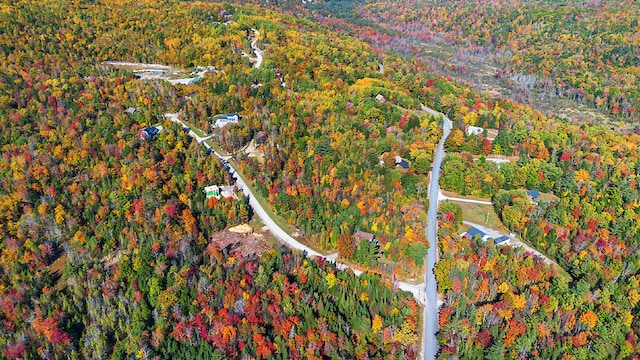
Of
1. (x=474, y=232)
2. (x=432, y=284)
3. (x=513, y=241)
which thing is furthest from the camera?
(x=513, y=241)

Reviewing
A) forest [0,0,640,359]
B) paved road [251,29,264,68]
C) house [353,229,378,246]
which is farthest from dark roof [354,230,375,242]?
paved road [251,29,264,68]

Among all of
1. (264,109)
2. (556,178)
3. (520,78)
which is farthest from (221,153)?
(520,78)

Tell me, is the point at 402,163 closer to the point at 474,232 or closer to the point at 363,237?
the point at 474,232

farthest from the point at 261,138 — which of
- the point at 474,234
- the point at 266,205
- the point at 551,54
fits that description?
the point at 551,54

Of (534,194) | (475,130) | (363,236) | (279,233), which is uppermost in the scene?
(475,130)

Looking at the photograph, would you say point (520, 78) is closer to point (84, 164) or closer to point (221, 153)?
point (221, 153)

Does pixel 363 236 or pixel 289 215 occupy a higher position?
pixel 363 236
